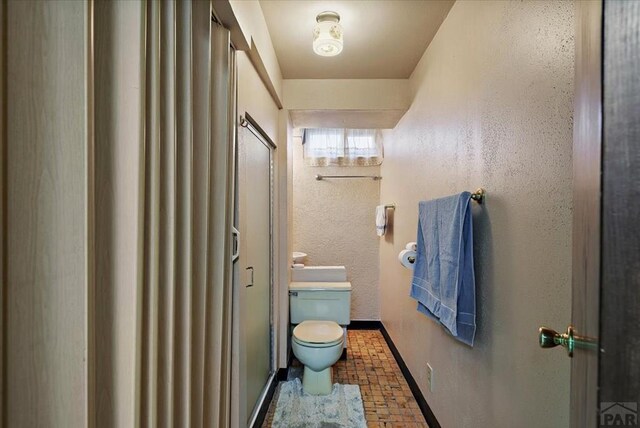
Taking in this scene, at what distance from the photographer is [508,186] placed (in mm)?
1123

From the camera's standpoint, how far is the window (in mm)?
3518

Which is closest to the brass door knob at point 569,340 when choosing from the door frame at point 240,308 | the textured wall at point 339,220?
the door frame at point 240,308

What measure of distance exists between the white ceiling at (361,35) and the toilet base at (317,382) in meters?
2.30

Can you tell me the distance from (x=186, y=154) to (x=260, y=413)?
1814 millimetres

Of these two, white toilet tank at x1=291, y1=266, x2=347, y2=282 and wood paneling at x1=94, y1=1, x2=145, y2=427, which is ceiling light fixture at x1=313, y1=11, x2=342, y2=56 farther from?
white toilet tank at x1=291, y1=266, x2=347, y2=282

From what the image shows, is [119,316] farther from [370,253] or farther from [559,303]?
[370,253]

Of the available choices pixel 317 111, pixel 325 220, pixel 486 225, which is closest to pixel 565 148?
pixel 486 225

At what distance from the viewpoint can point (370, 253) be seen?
12.1 ft

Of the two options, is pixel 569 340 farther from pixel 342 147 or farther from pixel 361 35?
pixel 342 147

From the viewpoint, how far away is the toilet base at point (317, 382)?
230 cm

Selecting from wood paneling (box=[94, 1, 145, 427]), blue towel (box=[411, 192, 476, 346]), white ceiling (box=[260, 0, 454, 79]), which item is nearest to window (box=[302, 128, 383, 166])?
white ceiling (box=[260, 0, 454, 79])

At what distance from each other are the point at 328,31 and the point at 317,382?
93.0 inches

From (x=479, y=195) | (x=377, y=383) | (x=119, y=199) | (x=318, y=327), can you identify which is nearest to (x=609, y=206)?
(x=479, y=195)

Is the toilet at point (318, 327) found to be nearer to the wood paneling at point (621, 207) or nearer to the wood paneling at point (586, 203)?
the wood paneling at point (586, 203)
